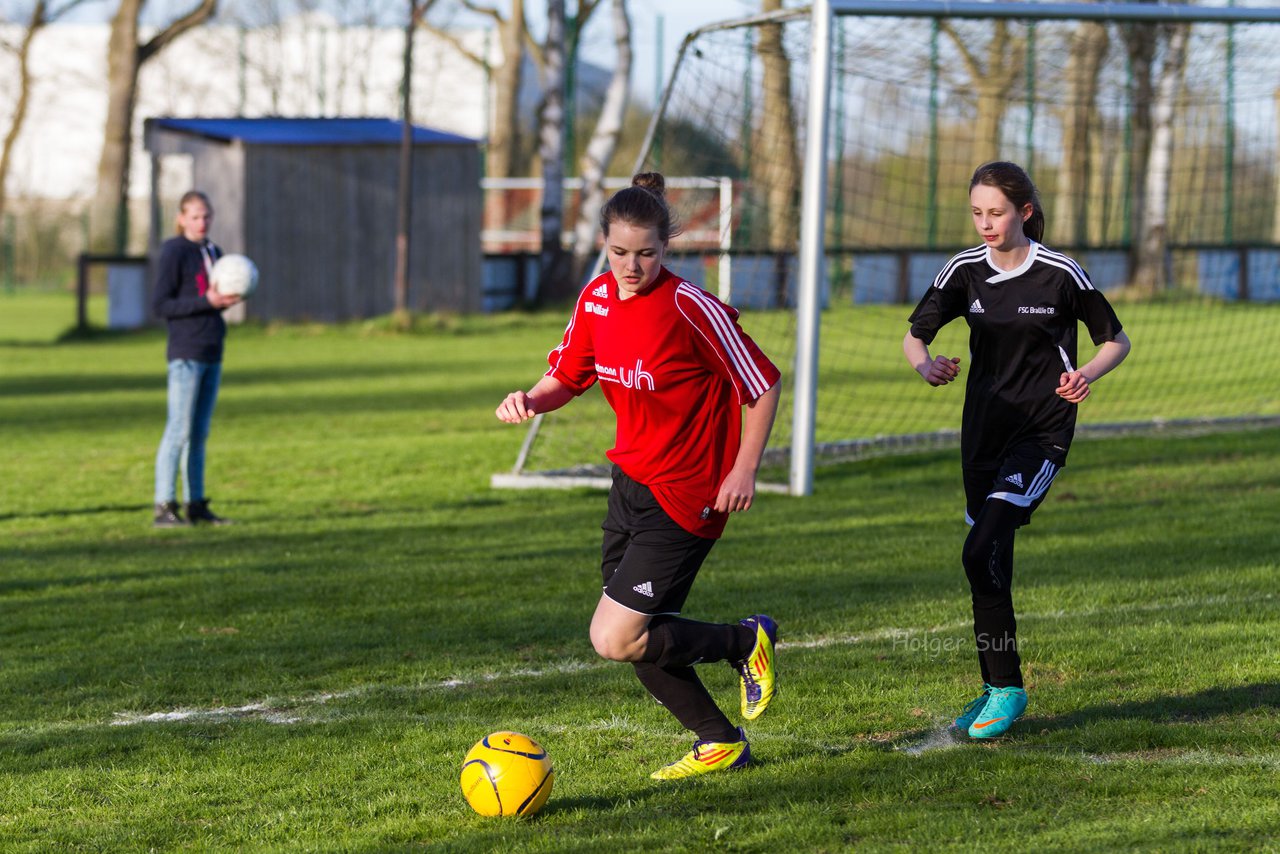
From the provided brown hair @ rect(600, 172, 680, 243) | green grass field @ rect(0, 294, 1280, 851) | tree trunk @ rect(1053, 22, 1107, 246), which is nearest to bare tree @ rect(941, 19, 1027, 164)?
tree trunk @ rect(1053, 22, 1107, 246)

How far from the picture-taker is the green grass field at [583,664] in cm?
442

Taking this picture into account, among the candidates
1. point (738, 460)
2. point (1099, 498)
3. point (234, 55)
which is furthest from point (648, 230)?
point (234, 55)

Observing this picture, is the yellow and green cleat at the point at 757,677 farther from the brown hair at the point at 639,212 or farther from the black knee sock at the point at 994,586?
the brown hair at the point at 639,212

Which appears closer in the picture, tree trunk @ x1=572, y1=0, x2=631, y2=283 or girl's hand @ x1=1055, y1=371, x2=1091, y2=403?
girl's hand @ x1=1055, y1=371, x2=1091, y2=403

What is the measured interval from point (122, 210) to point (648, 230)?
33.0 meters

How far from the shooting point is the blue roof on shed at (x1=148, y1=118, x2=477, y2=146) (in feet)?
87.0

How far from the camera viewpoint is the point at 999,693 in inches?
201

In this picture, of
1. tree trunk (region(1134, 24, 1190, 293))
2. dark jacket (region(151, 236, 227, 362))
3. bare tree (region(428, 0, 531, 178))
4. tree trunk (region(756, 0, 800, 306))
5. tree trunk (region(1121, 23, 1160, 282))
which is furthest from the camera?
bare tree (region(428, 0, 531, 178))

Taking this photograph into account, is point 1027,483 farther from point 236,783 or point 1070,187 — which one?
point 1070,187

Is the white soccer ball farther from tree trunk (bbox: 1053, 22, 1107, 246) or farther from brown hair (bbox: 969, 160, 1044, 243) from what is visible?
tree trunk (bbox: 1053, 22, 1107, 246)

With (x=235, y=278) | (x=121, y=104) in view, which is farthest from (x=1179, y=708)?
(x=121, y=104)

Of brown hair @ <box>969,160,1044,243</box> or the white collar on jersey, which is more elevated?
brown hair @ <box>969,160,1044,243</box>

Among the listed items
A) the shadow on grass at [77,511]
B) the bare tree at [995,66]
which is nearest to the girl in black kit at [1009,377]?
the shadow on grass at [77,511]

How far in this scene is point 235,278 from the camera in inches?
379
